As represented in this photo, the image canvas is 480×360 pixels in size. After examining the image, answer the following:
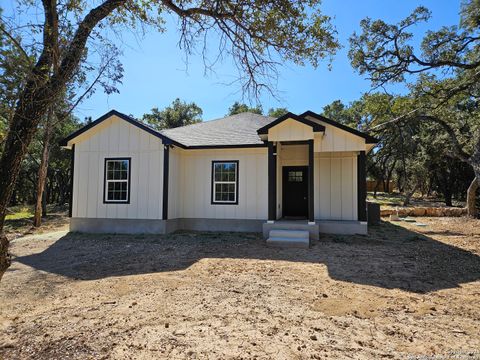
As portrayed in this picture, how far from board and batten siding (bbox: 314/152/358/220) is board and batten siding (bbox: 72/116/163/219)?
565cm

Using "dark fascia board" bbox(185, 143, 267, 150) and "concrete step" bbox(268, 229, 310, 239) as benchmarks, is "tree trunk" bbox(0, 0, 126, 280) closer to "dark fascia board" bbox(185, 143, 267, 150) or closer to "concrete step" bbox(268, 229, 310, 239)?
"concrete step" bbox(268, 229, 310, 239)

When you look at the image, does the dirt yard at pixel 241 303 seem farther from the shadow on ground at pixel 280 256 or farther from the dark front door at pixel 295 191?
the dark front door at pixel 295 191

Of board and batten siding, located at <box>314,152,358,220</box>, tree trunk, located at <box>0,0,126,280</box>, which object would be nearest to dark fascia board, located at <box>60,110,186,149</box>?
board and batten siding, located at <box>314,152,358,220</box>

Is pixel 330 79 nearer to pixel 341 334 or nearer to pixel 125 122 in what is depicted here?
pixel 341 334

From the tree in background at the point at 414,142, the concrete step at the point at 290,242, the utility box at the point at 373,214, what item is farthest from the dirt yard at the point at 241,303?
the tree in background at the point at 414,142

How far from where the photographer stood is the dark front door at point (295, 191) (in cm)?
1184

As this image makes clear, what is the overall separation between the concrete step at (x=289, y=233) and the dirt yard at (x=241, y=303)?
61 centimetres

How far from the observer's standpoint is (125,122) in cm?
1096

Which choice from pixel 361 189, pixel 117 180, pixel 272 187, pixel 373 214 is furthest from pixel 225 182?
pixel 373 214

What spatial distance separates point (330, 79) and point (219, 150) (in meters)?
A: 6.13

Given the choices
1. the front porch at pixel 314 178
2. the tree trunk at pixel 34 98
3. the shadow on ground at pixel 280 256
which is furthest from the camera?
the front porch at pixel 314 178

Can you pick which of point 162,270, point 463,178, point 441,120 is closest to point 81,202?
point 162,270

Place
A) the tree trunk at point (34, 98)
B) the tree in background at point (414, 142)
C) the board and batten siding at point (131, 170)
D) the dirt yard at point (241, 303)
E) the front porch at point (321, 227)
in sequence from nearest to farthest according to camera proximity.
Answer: the tree trunk at point (34, 98), the dirt yard at point (241, 303), the front porch at point (321, 227), the board and batten siding at point (131, 170), the tree in background at point (414, 142)

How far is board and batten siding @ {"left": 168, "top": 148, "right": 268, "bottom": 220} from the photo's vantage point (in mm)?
10969
